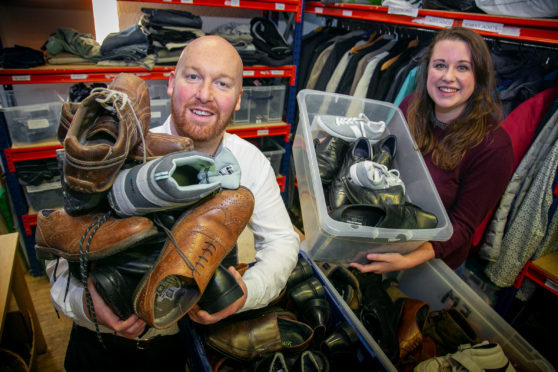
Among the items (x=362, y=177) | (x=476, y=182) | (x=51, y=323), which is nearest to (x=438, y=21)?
(x=476, y=182)

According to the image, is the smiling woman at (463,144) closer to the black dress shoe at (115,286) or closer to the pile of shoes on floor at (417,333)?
the pile of shoes on floor at (417,333)

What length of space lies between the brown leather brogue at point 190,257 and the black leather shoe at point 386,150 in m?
0.83

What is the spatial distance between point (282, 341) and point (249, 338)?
0.46ft

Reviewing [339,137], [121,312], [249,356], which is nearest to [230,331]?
[249,356]

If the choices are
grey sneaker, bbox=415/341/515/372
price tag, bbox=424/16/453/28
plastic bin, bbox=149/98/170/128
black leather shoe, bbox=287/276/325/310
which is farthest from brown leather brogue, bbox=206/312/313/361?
plastic bin, bbox=149/98/170/128

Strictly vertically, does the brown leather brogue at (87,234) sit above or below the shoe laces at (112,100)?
below

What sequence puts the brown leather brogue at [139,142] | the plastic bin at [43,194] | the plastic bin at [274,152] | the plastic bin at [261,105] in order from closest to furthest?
the brown leather brogue at [139,142] < the plastic bin at [43,194] < the plastic bin at [261,105] < the plastic bin at [274,152]

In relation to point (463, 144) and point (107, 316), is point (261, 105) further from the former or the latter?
point (107, 316)

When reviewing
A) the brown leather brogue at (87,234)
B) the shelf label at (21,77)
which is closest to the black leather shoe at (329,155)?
the brown leather brogue at (87,234)

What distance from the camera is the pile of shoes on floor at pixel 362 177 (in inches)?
41.3

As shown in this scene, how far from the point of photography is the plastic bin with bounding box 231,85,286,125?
247cm

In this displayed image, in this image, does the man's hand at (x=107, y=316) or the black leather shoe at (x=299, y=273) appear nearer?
the man's hand at (x=107, y=316)

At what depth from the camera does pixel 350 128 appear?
142 centimetres

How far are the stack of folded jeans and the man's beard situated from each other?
1.31m
